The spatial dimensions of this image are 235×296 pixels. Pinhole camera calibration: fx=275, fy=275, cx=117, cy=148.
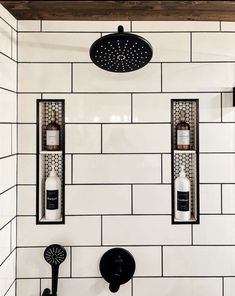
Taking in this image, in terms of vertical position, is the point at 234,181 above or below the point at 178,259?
above

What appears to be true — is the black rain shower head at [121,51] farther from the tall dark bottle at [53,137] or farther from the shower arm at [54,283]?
the shower arm at [54,283]

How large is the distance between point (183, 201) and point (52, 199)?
51 cm

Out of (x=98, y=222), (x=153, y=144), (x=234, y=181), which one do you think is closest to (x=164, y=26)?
(x=153, y=144)

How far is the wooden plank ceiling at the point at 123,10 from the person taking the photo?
0.96m

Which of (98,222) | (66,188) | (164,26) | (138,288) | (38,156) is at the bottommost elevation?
(138,288)

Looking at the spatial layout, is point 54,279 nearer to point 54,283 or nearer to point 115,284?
point 54,283

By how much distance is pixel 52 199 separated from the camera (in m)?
1.07

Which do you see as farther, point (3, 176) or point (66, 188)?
point (66, 188)

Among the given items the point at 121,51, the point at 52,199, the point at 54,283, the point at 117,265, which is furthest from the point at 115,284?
the point at 121,51

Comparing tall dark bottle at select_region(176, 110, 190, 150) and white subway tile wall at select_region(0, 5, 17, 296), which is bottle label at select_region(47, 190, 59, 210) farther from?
tall dark bottle at select_region(176, 110, 190, 150)

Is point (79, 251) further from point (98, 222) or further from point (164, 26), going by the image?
point (164, 26)

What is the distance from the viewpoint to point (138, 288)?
3.56ft

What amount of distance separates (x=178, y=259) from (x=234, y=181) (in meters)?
0.38

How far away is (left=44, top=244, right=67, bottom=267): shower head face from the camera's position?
3.38ft
